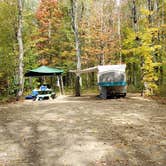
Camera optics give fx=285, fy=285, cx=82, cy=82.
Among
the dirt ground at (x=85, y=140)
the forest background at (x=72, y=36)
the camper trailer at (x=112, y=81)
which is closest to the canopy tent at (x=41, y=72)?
the forest background at (x=72, y=36)

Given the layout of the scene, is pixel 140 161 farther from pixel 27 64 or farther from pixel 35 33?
pixel 35 33

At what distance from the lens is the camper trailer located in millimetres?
18031

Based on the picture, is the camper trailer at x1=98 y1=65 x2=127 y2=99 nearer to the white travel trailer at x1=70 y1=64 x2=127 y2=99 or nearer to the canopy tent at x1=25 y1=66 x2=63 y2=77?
the white travel trailer at x1=70 y1=64 x2=127 y2=99

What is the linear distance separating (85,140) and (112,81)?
36.2 ft

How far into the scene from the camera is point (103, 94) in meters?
18.6

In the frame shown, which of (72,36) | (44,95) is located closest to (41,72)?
(44,95)

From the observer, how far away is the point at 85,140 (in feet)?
23.7

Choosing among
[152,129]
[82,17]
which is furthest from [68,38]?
[152,129]

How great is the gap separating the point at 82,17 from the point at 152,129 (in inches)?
1088

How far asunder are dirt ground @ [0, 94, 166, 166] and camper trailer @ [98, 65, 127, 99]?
692 cm

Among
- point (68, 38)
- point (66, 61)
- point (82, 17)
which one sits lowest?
point (66, 61)

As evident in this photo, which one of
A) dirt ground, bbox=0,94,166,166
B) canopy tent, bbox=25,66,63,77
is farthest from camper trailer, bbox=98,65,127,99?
dirt ground, bbox=0,94,166,166

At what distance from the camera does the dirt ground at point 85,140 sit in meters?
5.88

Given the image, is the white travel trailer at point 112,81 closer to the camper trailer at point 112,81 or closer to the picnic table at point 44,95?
the camper trailer at point 112,81
